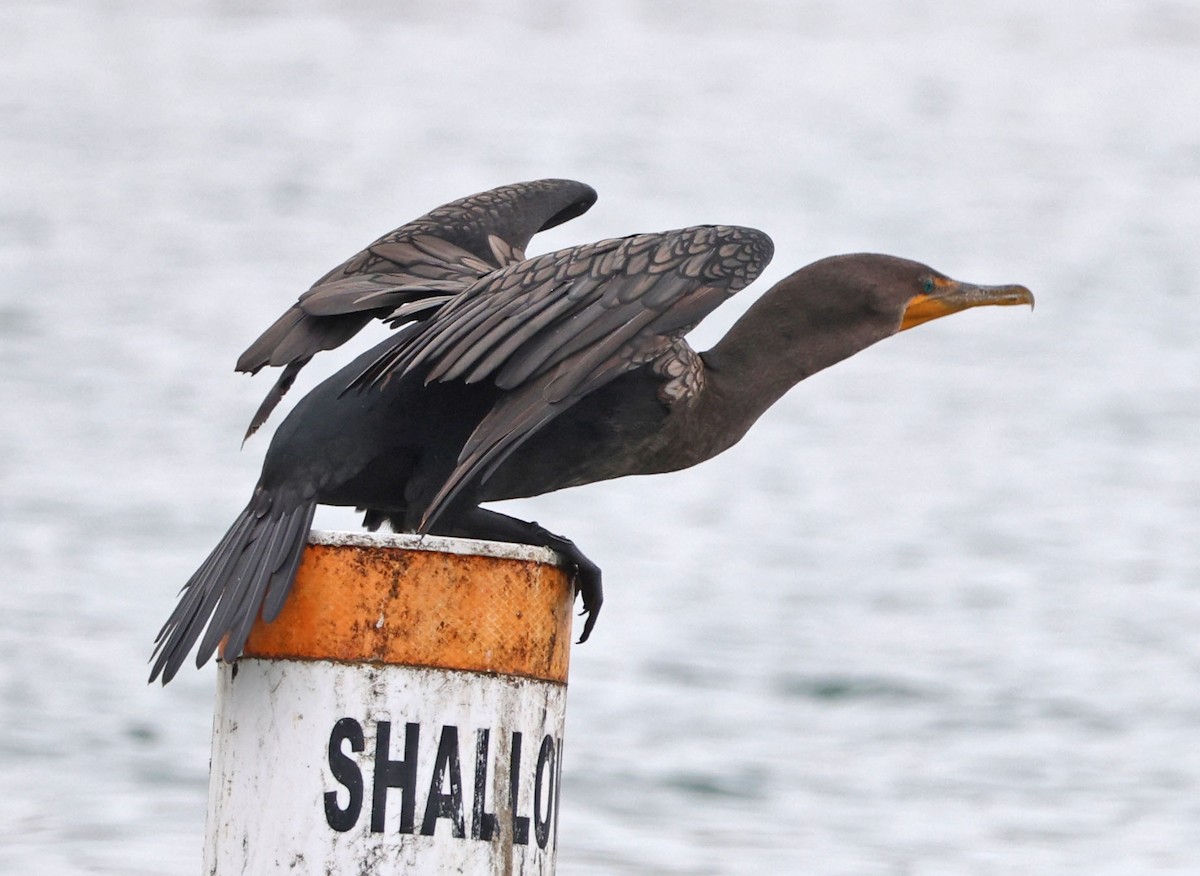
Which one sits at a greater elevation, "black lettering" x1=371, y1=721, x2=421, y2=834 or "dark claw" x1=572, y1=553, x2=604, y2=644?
"dark claw" x1=572, y1=553, x2=604, y2=644

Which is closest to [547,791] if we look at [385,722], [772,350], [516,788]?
[516,788]

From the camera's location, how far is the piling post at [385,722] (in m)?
3.23

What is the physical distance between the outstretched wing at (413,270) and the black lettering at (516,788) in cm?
100

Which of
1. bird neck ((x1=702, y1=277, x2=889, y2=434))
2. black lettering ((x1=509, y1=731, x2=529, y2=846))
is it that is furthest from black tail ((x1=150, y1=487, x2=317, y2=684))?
bird neck ((x1=702, y1=277, x2=889, y2=434))

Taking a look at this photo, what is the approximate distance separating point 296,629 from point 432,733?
0.93 feet

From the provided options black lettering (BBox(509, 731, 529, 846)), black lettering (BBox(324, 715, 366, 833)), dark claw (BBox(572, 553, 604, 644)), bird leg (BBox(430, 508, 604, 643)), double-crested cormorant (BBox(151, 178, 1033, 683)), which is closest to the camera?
black lettering (BBox(324, 715, 366, 833))

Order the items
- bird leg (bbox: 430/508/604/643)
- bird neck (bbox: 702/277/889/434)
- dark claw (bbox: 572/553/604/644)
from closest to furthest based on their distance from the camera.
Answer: dark claw (bbox: 572/553/604/644) → bird leg (bbox: 430/508/604/643) → bird neck (bbox: 702/277/889/434)

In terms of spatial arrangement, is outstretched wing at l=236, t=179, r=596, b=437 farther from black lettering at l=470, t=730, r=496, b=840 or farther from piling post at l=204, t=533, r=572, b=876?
black lettering at l=470, t=730, r=496, b=840

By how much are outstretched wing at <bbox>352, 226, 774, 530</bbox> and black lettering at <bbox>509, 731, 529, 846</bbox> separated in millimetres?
415

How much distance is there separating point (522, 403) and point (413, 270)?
0.86 meters

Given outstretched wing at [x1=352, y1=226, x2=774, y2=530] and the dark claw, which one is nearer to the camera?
outstretched wing at [x1=352, y1=226, x2=774, y2=530]

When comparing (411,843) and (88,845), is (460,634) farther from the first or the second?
(88,845)

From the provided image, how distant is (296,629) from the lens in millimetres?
3312

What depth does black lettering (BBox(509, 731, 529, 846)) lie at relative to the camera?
333 cm
